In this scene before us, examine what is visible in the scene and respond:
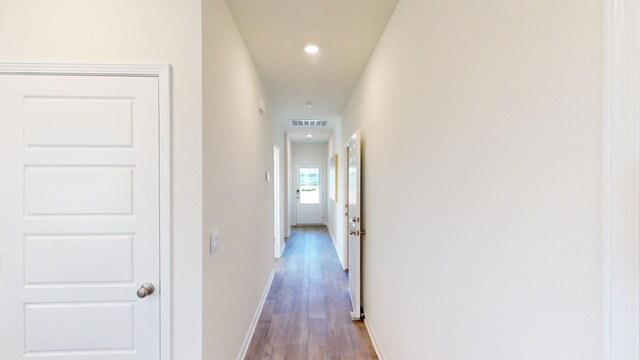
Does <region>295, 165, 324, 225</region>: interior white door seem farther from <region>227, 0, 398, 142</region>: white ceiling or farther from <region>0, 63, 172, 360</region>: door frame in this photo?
<region>0, 63, 172, 360</region>: door frame

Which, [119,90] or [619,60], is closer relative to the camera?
[619,60]

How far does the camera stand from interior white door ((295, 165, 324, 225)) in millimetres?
8781

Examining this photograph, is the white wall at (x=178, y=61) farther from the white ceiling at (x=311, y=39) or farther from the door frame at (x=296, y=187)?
the door frame at (x=296, y=187)

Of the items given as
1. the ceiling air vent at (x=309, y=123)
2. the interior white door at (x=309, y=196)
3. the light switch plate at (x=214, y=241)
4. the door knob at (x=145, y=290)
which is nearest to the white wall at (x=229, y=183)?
the light switch plate at (x=214, y=241)

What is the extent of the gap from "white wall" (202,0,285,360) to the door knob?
265mm

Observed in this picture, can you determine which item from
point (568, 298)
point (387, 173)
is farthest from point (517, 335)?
A: point (387, 173)

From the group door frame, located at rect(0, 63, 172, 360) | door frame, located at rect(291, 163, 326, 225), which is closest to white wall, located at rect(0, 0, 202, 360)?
door frame, located at rect(0, 63, 172, 360)

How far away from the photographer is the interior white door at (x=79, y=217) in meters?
1.43

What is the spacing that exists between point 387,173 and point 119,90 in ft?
5.73

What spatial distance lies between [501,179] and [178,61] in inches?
61.5

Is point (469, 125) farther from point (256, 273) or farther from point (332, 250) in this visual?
point (332, 250)

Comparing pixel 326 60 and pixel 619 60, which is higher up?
pixel 326 60

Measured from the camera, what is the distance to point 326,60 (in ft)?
9.17

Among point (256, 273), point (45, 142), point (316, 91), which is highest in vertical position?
point (316, 91)
